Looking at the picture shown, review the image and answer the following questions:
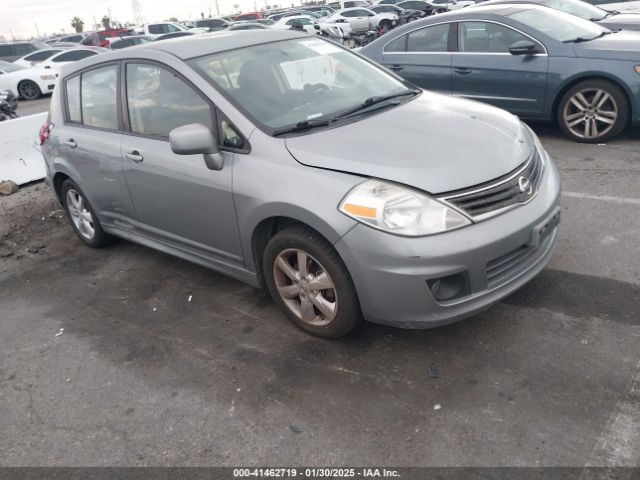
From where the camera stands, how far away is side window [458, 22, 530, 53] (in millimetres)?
6516

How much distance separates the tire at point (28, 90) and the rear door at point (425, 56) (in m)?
12.7

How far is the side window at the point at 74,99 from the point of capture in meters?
4.61

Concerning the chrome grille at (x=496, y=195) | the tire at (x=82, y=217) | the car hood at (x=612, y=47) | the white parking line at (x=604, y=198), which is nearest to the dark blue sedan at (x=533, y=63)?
the car hood at (x=612, y=47)

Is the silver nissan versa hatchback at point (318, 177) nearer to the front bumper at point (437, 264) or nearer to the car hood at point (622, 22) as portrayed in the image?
the front bumper at point (437, 264)

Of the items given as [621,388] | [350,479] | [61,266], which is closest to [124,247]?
[61,266]

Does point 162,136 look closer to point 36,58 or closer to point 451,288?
point 451,288

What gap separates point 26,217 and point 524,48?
5.77 m

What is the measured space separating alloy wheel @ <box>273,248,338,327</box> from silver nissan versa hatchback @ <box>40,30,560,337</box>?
12 millimetres

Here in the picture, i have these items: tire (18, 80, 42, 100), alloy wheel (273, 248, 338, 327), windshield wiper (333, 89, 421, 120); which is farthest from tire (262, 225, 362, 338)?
tire (18, 80, 42, 100)

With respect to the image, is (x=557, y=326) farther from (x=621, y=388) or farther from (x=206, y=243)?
(x=206, y=243)

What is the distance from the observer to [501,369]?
9.37ft

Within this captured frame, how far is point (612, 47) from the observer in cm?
601

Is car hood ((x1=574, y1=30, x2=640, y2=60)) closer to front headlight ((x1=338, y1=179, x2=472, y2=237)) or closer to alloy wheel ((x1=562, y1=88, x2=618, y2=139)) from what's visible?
alloy wheel ((x1=562, y1=88, x2=618, y2=139))

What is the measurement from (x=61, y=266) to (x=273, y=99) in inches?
103
